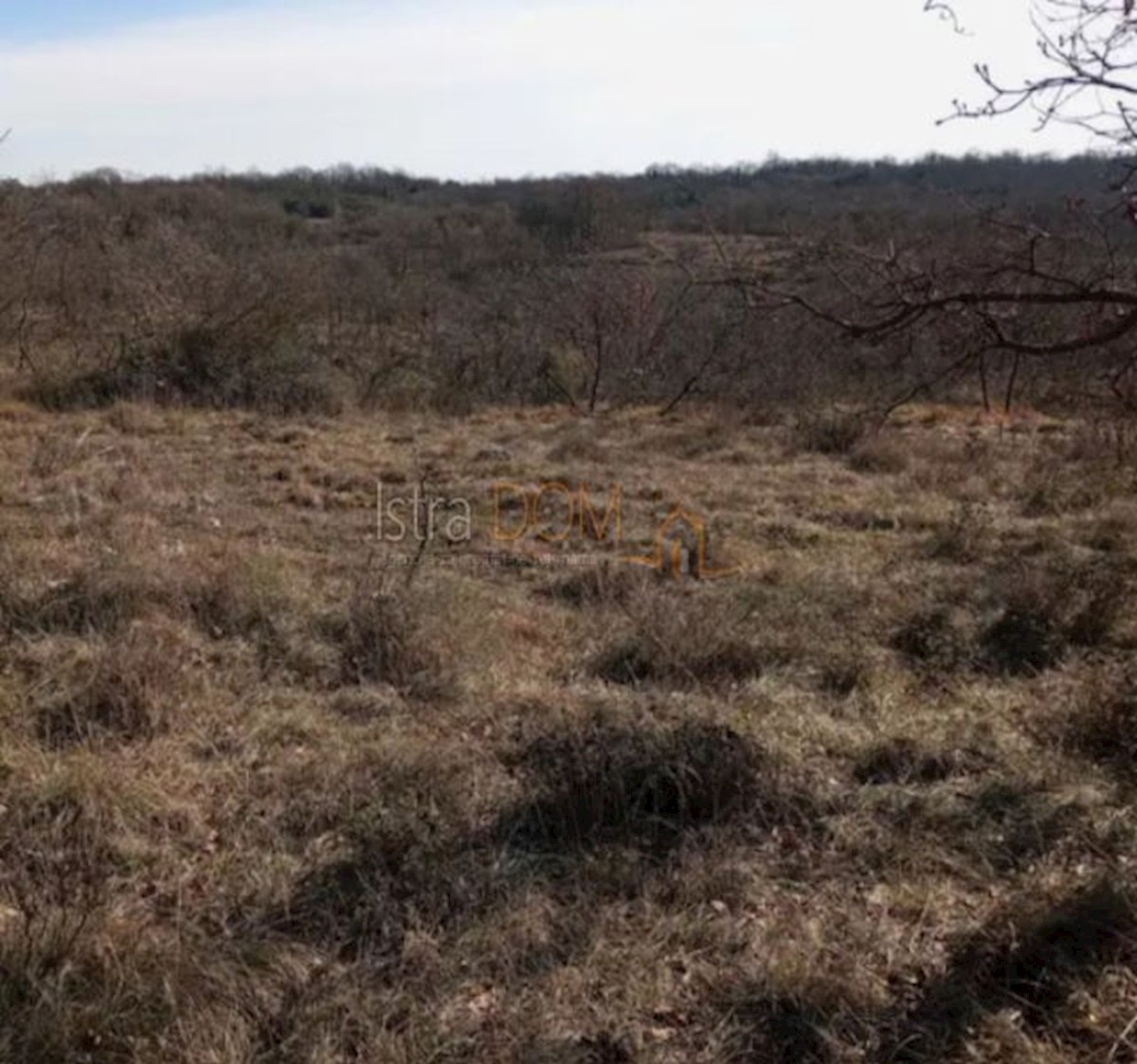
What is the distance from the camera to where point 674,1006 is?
2666 millimetres

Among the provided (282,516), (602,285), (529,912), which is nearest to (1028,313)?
(529,912)

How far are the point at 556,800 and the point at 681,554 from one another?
10.2 ft

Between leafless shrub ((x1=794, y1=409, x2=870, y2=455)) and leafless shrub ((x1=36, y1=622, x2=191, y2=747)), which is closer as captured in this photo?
leafless shrub ((x1=36, y1=622, x2=191, y2=747))

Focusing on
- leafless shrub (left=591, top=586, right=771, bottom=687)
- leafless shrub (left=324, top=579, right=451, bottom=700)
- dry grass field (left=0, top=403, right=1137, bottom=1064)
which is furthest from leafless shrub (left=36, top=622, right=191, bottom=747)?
leafless shrub (left=591, top=586, right=771, bottom=687)

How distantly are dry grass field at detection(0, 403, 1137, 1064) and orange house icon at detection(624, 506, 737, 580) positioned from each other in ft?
0.59

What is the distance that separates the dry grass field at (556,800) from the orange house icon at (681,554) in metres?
0.18

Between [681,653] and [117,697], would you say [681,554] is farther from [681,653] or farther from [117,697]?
[117,697]

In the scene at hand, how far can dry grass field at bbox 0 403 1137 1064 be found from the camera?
8.53 feet

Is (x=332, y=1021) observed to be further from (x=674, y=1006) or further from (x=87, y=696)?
(x=87, y=696)

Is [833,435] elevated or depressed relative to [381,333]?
depressed

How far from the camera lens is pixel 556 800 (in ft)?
11.5

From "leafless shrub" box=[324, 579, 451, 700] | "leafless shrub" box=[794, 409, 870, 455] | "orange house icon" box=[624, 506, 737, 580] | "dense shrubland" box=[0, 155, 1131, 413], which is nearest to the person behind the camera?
"leafless shrub" box=[324, 579, 451, 700]
